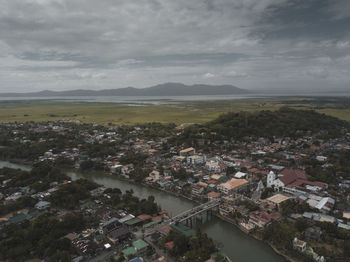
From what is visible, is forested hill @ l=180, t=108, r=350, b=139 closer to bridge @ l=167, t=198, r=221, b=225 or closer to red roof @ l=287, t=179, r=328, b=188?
red roof @ l=287, t=179, r=328, b=188

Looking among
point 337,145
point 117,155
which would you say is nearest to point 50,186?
point 117,155

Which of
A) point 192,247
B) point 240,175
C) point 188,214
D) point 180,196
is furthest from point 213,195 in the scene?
point 192,247

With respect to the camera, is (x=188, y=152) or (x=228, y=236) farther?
(x=188, y=152)

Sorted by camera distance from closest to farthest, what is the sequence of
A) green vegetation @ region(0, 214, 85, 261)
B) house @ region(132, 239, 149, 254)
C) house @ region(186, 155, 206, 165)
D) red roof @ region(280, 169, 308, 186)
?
green vegetation @ region(0, 214, 85, 261)
house @ region(132, 239, 149, 254)
red roof @ region(280, 169, 308, 186)
house @ region(186, 155, 206, 165)

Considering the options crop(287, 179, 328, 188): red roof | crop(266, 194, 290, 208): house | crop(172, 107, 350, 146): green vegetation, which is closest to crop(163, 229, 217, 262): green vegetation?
crop(266, 194, 290, 208): house

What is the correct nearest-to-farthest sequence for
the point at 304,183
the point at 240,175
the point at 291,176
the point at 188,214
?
the point at 188,214 < the point at 304,183 < the point at 291,176 < the point at 240,175

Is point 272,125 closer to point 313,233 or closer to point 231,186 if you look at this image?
point 231,186
